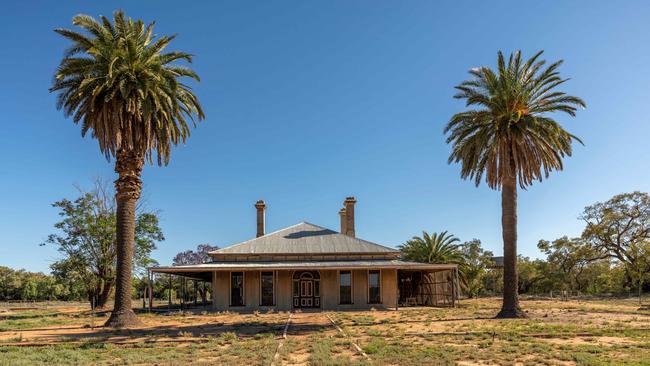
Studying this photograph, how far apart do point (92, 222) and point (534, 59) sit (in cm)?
3032

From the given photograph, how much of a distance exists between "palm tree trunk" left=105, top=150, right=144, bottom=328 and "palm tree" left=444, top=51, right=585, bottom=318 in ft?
50.8

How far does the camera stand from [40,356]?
41.1 ft

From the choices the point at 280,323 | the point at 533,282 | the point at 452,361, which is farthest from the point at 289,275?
the point at 533,282

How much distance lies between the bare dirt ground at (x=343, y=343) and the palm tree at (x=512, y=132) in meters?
4.49

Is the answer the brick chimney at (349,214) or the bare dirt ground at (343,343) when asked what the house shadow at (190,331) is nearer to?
the bare dirt ground at (343,343)

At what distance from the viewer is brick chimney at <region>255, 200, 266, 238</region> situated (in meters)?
36.8

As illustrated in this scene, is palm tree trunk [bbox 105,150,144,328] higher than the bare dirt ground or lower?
higher

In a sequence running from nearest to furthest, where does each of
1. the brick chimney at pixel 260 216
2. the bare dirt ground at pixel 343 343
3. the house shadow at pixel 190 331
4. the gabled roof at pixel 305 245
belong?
the bare dirt ground at pixel 343 343, the house shadow at pixel 190 331, the gabled roof at pixel 305 245, the brick chimney at pixel 260 216

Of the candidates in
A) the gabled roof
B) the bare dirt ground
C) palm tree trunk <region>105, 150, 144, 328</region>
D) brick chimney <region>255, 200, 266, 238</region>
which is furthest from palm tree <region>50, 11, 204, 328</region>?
brick chimney <region>255, 200, 266, 238</region>

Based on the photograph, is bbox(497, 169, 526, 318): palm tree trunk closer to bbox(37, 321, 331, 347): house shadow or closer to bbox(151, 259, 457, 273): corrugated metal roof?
bbox(151, 259, 457, 273): corrugated metal roof

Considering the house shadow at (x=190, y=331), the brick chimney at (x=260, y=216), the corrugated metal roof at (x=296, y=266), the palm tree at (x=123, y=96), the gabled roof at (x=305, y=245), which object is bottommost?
the house shadow at (x=190, y=331)

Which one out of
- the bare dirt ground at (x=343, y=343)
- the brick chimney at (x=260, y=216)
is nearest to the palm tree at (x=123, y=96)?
the bare dirt ground at (x=343, y=343)

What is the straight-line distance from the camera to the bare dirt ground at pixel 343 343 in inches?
463

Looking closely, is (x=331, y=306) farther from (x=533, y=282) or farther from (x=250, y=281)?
(x=533, y=282)
